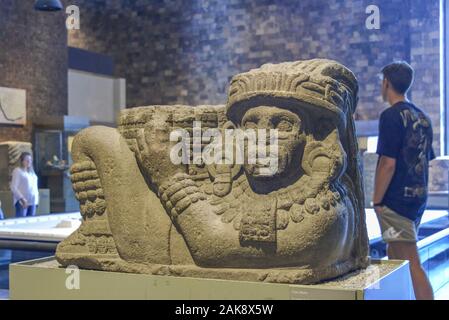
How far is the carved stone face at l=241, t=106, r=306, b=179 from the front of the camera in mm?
2484

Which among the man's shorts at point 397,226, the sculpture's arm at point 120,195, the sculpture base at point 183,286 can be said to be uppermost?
the sculpture's arm at point 120,195

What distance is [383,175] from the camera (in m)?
3.18

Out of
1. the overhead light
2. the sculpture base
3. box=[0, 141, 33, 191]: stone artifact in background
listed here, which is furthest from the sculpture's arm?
box=[0, 141, 33, 191]: stone artifact in background

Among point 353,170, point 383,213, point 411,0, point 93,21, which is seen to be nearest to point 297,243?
point 353,170

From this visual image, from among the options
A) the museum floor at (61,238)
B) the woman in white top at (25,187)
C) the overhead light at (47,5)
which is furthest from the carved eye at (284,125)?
the woman in white top at (25,187)

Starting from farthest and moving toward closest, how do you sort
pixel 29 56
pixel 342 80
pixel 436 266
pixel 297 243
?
1. pixel 29 56
2. pixel 436 266
3. pixel 342 80
4. pixel 297 243

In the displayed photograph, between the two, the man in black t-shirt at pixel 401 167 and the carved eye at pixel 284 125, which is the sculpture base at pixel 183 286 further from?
the carved eye at pixel 284 125

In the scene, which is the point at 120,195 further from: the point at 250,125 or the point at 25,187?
the point at 25,187

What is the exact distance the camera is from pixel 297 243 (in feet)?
7.97

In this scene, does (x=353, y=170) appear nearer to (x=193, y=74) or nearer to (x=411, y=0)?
(x=411, y=0)

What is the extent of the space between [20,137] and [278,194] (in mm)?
7351

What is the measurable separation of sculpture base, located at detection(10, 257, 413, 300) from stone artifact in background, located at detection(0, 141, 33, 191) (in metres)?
5.75

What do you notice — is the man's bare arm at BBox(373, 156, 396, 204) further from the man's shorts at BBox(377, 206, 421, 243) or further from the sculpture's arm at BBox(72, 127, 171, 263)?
the sculpture's arm at BBox(72, 127, 171, 263)

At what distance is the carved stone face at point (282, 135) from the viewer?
2484 mm
